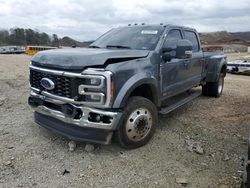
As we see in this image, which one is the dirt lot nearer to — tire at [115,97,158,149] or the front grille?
tire at [115,97,158,149]

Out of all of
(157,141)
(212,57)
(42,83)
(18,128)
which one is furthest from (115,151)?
(212,57)

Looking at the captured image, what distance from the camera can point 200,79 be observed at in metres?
7.13

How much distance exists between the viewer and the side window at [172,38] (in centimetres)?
537

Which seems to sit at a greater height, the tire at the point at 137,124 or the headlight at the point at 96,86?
the headlight at the point at 96,86

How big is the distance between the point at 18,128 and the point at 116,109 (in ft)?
7.08

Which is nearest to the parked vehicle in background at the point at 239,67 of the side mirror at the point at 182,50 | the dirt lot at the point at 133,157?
the dirt lot at the point at 133,157

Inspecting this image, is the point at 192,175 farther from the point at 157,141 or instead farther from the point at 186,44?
the point at 186,44

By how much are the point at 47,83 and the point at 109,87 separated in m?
1.03

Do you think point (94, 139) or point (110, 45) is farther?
point (110, 45)

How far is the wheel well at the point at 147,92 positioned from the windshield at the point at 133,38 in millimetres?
701

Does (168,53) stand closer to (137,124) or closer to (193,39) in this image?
(137,124)

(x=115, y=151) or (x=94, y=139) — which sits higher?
(x=94, y=139)

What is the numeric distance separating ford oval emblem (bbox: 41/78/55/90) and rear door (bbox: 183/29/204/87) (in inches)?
116

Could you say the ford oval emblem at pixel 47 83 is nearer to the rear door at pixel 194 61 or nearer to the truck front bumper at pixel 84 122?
the truck front bumper at pixel 84 122
